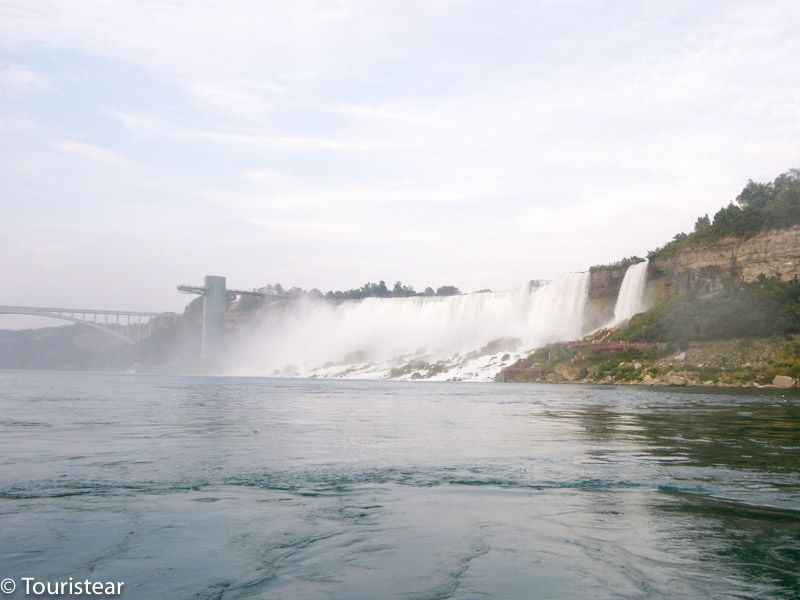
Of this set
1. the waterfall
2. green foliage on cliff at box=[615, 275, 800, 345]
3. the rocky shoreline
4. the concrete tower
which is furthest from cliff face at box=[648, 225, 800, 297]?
the concrete tower

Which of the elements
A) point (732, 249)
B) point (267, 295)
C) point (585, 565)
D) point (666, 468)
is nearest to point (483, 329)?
point (732, 249)

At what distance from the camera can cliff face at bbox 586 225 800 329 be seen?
5566 cm

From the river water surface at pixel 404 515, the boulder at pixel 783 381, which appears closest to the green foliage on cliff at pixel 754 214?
the boulder at pixel 783 381

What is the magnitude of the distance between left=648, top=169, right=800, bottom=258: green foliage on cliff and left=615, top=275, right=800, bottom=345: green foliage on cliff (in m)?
5.06

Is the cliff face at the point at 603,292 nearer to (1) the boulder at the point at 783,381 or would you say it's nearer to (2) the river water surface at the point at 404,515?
(1) the boulder at the point at 783,381

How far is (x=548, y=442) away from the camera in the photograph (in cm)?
1395

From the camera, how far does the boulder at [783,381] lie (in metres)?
45.6

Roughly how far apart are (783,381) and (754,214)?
1927 cm

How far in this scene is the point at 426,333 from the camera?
291ft

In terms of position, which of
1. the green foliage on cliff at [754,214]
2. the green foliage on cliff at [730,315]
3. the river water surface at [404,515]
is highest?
the green foliage on cliff at [754,214]

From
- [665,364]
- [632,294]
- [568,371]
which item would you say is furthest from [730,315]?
[632,294]

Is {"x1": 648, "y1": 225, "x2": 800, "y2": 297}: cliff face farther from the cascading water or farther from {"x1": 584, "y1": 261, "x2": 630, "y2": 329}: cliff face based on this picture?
the cascading water

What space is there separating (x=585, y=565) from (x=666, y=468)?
5.44 m

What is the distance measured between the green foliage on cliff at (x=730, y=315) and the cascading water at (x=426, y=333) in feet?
42.8
